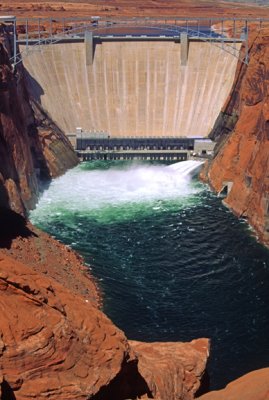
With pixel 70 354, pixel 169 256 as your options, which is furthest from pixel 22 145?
pixel 70 354

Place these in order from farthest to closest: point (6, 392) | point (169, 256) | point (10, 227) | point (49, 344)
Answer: point (169, 256), point (10, 227), point (49, 344), point (6, 392)

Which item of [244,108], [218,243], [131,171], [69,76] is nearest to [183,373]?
[218,243]

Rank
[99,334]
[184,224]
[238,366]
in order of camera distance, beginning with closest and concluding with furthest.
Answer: [99,334] < [238,366] < [184,224]

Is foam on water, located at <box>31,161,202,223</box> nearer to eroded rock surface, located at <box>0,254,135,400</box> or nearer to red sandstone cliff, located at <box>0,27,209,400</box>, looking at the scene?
red sandstone cliff, located at <box>0,27,209,400</box>

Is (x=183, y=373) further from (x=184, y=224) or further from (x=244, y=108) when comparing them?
(x=244, y=108)

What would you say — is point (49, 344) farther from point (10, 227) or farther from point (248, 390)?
point (10, 227)

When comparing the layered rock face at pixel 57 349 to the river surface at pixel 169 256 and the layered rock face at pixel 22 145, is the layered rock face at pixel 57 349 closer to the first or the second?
the river surface at pixel 169 256
